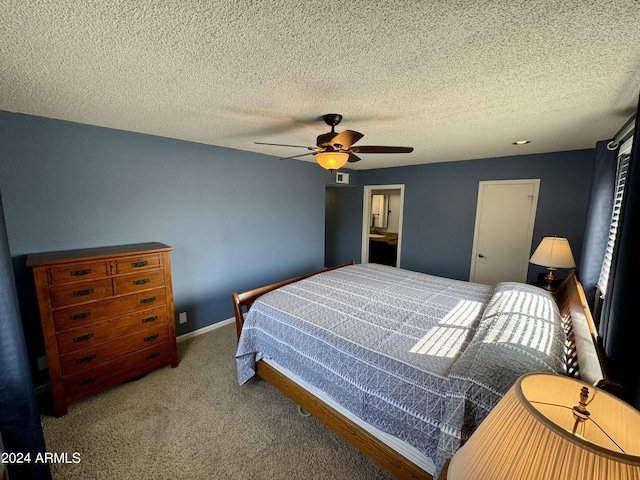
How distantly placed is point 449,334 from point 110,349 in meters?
2.68

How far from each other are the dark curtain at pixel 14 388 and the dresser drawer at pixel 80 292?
2.79 ft

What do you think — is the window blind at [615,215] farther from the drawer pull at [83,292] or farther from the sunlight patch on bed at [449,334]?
the drawer pull at [83,292]

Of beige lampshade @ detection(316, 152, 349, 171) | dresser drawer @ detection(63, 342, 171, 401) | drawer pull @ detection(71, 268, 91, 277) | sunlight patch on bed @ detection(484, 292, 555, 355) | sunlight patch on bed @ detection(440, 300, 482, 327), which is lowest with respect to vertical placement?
dresser drawer @ detection(63, 342, 171, 401)

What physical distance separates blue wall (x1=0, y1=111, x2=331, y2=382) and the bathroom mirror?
8.34 feet

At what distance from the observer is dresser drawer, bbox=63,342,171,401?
1962 millimetres

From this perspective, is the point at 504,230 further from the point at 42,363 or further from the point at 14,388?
the point at 42,363

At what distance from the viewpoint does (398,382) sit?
1.38 m

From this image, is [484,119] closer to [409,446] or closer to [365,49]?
[365,49]

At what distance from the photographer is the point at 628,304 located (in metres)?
0.99

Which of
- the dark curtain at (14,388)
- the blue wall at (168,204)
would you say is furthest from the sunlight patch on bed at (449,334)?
the blue wall at (168,204)

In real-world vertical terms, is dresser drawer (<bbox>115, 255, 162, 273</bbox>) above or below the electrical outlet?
above

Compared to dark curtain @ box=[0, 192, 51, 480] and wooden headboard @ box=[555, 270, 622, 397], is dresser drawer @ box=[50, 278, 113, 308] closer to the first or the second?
dark curtain @ box=[0, 192, 51, 480]

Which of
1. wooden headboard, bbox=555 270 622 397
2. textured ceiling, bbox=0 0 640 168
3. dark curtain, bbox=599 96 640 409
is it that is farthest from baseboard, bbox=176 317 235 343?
dark curtain, bbox=599 96 640 409

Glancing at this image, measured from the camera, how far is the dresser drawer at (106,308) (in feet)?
6.15
